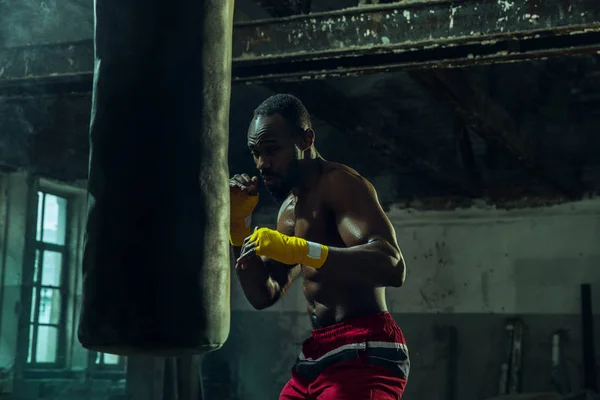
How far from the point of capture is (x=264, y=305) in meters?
3.17

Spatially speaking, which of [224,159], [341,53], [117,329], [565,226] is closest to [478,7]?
[341,53]

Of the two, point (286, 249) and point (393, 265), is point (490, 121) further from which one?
point (286, 249)

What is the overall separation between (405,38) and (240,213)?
42.0 inches

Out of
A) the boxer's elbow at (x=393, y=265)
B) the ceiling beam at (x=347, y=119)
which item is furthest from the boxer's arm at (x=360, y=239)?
the ceiling beam at (x=347, y=119)

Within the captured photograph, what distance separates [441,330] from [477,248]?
0.91 meters

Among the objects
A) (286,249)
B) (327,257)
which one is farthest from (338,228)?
(286,249)

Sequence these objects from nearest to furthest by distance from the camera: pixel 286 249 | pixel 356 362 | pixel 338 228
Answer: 1. pixel 286 249
2. pixel 356 362
3. pixel 338 228

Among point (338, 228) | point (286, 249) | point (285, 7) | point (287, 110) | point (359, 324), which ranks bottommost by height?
point (359, 324)

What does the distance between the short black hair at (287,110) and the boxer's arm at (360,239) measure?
0.77ft

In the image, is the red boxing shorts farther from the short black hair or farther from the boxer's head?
the short black hair

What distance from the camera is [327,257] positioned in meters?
2.78

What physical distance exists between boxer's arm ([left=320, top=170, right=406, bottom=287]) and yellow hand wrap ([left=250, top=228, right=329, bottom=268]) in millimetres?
45

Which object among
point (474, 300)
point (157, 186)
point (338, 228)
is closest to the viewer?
point (157, 186)

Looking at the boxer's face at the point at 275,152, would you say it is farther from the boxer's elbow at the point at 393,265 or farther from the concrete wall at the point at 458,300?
the concrete wall at the point at 458,300
